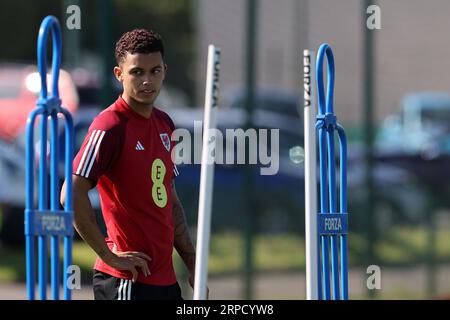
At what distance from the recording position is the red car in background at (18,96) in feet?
47.9

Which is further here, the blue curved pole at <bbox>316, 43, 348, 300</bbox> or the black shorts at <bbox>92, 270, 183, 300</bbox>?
the blue curved pole at <bbox>316, 43, 348, 300</bbox>

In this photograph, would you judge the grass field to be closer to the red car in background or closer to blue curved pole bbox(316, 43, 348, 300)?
the red car in background

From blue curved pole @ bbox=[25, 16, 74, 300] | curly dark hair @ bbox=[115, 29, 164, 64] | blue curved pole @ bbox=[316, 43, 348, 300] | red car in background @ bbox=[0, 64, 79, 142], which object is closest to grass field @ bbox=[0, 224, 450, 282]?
red car in background @ bbox=[0, 64, 79, 142]

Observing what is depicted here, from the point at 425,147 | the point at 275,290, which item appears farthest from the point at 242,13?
the point at 425,147

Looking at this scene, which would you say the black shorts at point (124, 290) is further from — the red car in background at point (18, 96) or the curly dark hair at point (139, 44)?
the red car in background at point (18, 96)

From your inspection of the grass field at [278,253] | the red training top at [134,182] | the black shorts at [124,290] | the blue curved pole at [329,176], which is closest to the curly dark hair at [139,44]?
the red training top at [134,182]

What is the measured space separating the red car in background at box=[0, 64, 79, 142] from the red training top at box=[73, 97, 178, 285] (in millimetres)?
8878

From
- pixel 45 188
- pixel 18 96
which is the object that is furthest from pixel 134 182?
pixel 18 96

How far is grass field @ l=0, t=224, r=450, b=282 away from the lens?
34.1 feet

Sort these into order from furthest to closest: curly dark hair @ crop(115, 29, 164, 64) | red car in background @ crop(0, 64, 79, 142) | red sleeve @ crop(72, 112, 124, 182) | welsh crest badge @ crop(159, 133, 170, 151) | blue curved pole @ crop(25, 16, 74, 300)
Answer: red car in background @ crop(0, 64, 79, 142) → welsh crest badge @ crop(159, 133, 170, 151) → curly dark hair @ crop(115, 29, 164, 64) → red sleeve @ crop(72, 112, 124, 182) → blue curved pole @ crop(25, 16, 74, 300)

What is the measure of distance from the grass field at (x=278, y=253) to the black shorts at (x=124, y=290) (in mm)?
4869

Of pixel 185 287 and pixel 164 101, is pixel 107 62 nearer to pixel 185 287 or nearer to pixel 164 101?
pixel 185 287
